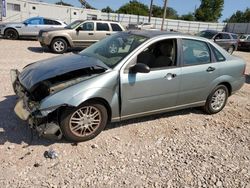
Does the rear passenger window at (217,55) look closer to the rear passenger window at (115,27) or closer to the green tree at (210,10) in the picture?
the rear passenger window at (115,27)

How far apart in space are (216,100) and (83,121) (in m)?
2.85

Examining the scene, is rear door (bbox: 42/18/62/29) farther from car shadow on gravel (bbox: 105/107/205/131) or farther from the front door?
the front door

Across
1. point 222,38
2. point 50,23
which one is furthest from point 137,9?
point 50,23

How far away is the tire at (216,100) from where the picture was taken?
16.8ft

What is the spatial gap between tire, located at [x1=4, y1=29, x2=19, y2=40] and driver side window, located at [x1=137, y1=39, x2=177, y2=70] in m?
13.5

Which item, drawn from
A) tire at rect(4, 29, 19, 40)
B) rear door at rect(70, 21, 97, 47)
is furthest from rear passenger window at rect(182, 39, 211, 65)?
tire at rect(4, 29, 19, 40)

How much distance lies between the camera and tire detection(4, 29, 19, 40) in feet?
51.0

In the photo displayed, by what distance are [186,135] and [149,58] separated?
4.64 ft

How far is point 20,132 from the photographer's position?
3.91m

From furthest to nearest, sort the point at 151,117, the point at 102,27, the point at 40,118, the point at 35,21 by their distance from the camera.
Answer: the point at 35,21, the point at 102,27, the point at 151,117, the point at 40,118

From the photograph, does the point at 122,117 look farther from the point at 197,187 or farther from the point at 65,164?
the point at 197,187

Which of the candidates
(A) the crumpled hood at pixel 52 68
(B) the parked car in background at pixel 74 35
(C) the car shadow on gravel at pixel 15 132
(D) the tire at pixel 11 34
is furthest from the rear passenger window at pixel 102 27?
(C) the car shadow on gravel at pixel 15 132

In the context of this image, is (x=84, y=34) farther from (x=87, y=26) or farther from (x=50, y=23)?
(x=50, y=23)

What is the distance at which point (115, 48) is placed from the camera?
4508 millimetres
